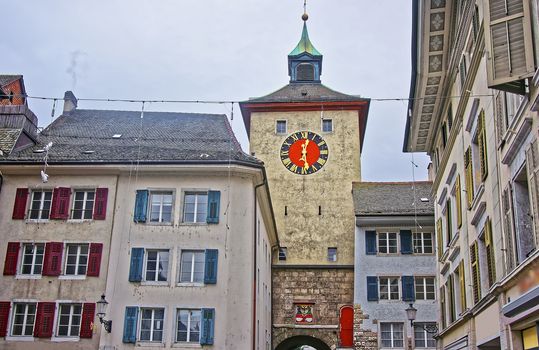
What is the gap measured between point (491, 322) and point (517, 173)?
4.23 m

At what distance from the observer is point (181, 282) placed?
83.2 ft

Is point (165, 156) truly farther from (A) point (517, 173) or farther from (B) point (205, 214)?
(A) point (517, 173)

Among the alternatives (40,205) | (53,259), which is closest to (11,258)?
(53,259)

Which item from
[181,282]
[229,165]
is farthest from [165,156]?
[181,282]

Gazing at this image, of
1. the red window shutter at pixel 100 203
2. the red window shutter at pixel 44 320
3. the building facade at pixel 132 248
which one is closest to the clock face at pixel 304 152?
the building facade at pixel 132 248

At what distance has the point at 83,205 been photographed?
27.0 metres

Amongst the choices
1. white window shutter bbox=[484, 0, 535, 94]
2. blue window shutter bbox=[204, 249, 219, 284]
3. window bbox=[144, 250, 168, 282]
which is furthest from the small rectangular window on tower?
white window shutter bbox=[484, 0, 535, 94]

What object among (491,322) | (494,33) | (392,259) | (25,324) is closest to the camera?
(494,33)

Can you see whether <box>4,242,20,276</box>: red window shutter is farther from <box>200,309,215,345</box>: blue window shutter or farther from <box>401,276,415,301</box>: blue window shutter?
<box>401,276,415,301</box>: blue window shutter

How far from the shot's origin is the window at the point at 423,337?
1353 inches

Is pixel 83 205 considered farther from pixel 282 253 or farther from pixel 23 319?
pixel 282 253

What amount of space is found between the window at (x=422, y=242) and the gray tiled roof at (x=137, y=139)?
12.1 m

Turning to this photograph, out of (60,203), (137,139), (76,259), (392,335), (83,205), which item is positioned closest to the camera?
(76,259)

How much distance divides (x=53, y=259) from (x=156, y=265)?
156 inches
